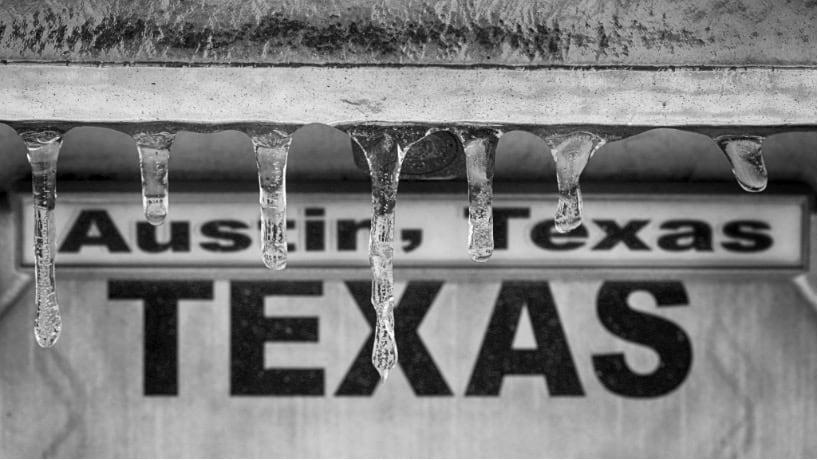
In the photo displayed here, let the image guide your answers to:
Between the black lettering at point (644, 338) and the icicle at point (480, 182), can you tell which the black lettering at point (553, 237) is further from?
the icicle at point (480, 182)

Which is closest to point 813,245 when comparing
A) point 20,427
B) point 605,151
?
point 605,151

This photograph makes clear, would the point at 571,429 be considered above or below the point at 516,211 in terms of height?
below

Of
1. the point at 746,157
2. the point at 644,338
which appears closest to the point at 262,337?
the point at 644,338

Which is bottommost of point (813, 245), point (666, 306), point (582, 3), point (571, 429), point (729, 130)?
point (571, 429)

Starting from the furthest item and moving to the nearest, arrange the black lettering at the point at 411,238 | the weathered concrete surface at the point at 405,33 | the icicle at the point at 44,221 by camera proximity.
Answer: the black lettering at the point at 411,238, the icicle at the point at 44,221, the weathered concrete surface at the point at 405,33

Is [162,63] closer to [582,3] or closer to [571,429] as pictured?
[582,3]

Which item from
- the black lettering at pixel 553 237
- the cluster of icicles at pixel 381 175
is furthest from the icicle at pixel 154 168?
the black lettering at pixel 553 237

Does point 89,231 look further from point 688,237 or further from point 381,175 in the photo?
point 688,237
